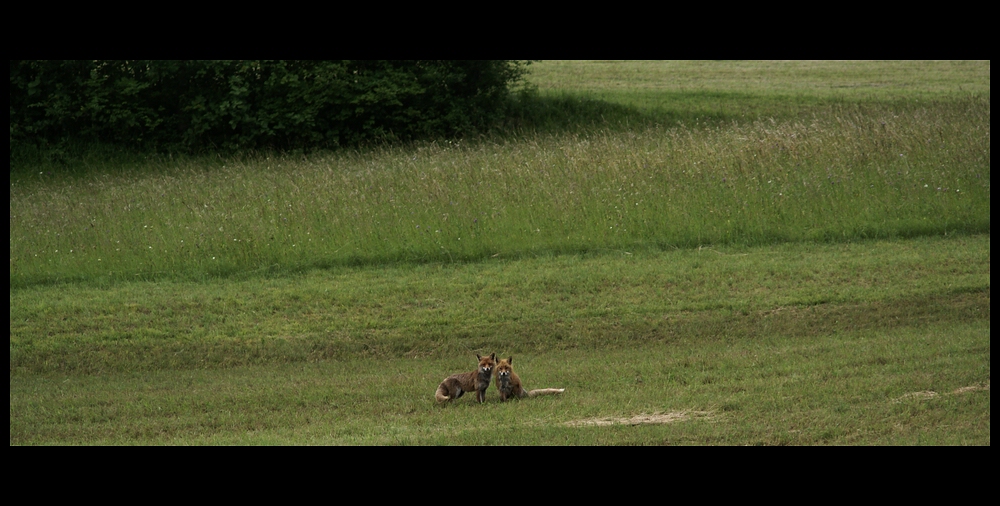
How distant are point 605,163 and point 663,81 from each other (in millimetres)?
17199

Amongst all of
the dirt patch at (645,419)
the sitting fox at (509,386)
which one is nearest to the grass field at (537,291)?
the dirt patch at (645,419)

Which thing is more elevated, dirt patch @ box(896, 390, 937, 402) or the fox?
dirt patch @ box(896, 390, 937, 402)

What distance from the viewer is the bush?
26.5 metres

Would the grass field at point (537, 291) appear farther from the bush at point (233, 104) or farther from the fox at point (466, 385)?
the bush at point (233, 104)

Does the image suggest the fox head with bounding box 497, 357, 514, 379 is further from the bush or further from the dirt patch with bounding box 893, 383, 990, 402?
the bush

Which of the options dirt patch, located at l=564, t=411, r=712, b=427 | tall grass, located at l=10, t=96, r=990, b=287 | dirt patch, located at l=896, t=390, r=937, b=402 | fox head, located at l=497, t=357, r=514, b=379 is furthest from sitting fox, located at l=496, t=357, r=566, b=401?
tall grass, located at l=10, t=96, r=990, b=287

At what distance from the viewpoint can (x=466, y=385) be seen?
9.73 metres

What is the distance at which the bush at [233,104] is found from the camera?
2648 centimetres

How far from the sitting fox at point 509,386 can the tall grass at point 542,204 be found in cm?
643

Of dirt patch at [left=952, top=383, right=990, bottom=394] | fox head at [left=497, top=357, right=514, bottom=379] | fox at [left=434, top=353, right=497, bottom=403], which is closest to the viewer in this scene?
dirt patch at [left=952, top=383, right=990, bottom=394]

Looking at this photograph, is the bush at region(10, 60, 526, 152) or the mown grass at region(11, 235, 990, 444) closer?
the mown grass at region(11, 235, 990, 444)

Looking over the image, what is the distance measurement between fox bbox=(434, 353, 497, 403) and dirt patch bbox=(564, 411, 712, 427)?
46.3 inches

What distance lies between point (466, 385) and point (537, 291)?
15.3ft

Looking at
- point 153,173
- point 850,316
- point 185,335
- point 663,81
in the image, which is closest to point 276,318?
point 185,335
